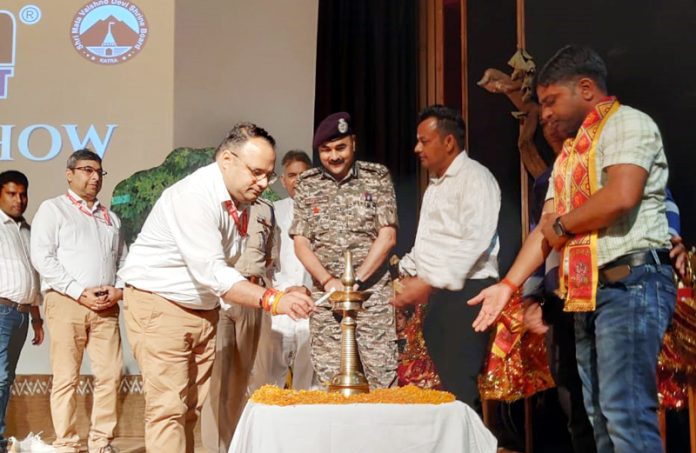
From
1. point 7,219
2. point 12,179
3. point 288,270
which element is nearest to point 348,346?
point 288,270

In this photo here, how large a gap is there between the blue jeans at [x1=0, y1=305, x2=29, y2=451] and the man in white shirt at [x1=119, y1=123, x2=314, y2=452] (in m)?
1.99

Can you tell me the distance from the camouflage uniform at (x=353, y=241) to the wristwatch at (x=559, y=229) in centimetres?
118

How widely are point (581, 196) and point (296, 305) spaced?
88 cm

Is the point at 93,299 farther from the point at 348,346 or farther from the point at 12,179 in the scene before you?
the point at 348,346

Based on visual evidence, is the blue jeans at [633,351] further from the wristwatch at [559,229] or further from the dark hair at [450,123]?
the dark hair at [450,123]

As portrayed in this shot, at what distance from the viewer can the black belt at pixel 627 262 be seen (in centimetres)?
227

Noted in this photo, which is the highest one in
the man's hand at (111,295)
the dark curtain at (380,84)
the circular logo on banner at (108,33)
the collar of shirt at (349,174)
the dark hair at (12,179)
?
the circular logo on banner at (108,33)

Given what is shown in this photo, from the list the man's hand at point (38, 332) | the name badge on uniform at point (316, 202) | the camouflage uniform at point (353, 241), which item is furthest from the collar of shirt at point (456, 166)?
the man's hand at point (38, 332)

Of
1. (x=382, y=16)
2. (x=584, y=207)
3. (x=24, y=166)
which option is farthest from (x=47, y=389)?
(x=584, y=207)

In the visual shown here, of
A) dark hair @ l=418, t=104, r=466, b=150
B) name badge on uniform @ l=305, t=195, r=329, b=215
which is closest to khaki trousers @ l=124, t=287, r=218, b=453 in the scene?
name badge on uniform @ l=305, t=195, r=329, b=215

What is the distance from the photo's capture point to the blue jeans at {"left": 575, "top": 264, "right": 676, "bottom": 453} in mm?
2195

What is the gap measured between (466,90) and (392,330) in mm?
1884

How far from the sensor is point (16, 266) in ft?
15.8

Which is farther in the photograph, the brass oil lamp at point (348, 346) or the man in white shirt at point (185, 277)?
the man in white shirt at point (185, 277)
